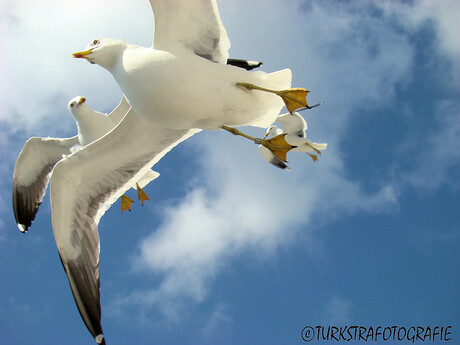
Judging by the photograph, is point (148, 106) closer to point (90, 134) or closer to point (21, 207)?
point (90, 134)

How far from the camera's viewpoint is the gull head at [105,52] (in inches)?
205

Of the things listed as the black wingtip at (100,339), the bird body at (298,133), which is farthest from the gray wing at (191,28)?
the black wingtip at (100,339)

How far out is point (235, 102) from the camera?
490 cm

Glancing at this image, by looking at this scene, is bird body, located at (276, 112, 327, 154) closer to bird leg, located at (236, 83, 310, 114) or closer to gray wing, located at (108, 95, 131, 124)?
bird leg, located at (236, 83, 310, 114)

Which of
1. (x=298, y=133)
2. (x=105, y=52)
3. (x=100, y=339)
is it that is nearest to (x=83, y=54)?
(x=105, y=52)

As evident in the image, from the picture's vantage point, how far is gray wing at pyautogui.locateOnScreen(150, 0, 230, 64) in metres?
4.79

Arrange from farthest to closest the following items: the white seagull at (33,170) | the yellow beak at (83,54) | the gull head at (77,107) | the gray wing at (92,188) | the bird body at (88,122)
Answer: the white seagull at (33,170) → the gull head at (77,107) → the bird body at (88,122) → the gray wing at (92,188) → the yellow beak at (83,54)

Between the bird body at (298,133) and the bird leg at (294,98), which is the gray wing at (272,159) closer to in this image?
the bird body at (298,133)

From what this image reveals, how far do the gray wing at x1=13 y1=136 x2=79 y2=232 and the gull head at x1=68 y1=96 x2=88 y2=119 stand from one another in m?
0.74

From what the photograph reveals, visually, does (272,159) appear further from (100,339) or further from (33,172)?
(33,172)

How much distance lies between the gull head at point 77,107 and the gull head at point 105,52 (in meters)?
2.15

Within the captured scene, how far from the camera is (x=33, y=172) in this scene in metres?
8.45

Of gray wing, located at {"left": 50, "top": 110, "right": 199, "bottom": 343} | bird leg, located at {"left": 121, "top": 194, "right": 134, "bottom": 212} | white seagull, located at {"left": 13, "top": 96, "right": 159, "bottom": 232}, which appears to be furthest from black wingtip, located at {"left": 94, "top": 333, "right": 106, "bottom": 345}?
white seagull, located at {"left": 13, "top": 96, "right": 159, "bottom": 232}

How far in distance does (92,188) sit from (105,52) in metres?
1.68
